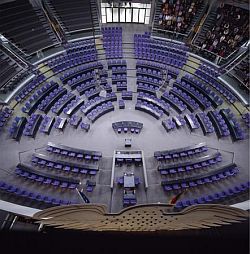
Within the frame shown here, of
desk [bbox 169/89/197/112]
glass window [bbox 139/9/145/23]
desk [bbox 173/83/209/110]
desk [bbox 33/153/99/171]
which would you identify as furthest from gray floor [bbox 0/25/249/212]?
glass window [bbox 139/9/145/23]

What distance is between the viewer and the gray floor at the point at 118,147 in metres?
23.0

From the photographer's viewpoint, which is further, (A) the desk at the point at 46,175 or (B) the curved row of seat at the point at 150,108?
(B) the curved row of seat at the point at 150,108

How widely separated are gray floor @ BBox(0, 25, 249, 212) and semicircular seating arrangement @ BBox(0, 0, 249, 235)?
9 centimetres

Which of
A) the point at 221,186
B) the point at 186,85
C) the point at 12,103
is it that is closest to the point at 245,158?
the point at 221,186

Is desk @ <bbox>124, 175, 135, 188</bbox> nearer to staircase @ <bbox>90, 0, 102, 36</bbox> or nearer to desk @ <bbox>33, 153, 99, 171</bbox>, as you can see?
desk @ <bbox>33, 153, 99, 171</bbox>

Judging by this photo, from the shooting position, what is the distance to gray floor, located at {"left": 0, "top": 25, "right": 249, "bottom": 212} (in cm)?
2298

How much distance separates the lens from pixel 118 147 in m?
26.4

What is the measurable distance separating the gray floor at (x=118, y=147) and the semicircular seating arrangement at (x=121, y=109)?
0.29 ft

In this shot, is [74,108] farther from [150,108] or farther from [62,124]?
[150,108]

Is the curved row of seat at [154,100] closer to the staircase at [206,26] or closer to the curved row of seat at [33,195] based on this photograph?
the staircase at [206,26]

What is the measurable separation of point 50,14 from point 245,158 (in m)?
26.0

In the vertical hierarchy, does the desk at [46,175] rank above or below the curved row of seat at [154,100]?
below

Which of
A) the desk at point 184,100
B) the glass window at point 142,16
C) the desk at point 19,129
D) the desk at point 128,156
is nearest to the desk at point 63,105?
the desk at point 19,129

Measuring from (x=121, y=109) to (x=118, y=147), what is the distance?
480 centimetres
